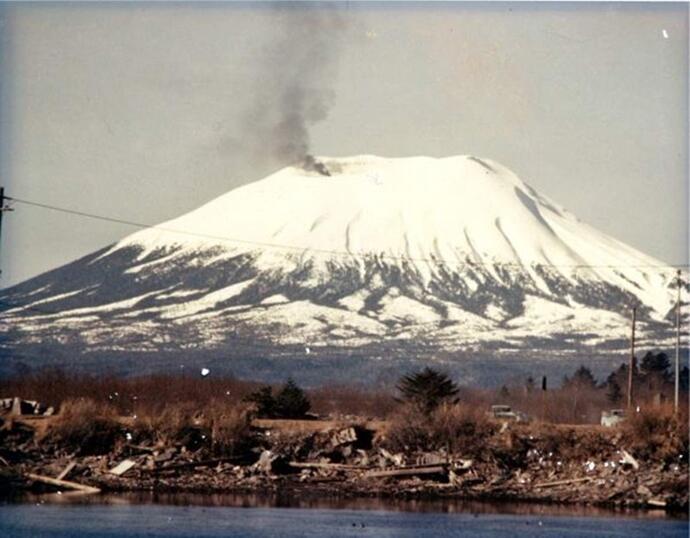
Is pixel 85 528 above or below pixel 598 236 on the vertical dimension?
below

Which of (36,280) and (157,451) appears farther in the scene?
(36,280)

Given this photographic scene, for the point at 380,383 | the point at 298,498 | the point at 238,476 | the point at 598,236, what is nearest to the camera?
the point at 298,498

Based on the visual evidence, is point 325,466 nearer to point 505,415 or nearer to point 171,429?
point 171,429

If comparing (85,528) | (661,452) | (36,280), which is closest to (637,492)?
(661,452)

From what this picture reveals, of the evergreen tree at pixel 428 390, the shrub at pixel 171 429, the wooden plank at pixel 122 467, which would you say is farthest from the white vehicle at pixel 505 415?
the wooden plank at pixel 122 467

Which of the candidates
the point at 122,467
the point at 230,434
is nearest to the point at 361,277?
the point at 230,434

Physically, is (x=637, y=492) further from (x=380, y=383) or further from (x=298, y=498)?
(x=380, y=383)
